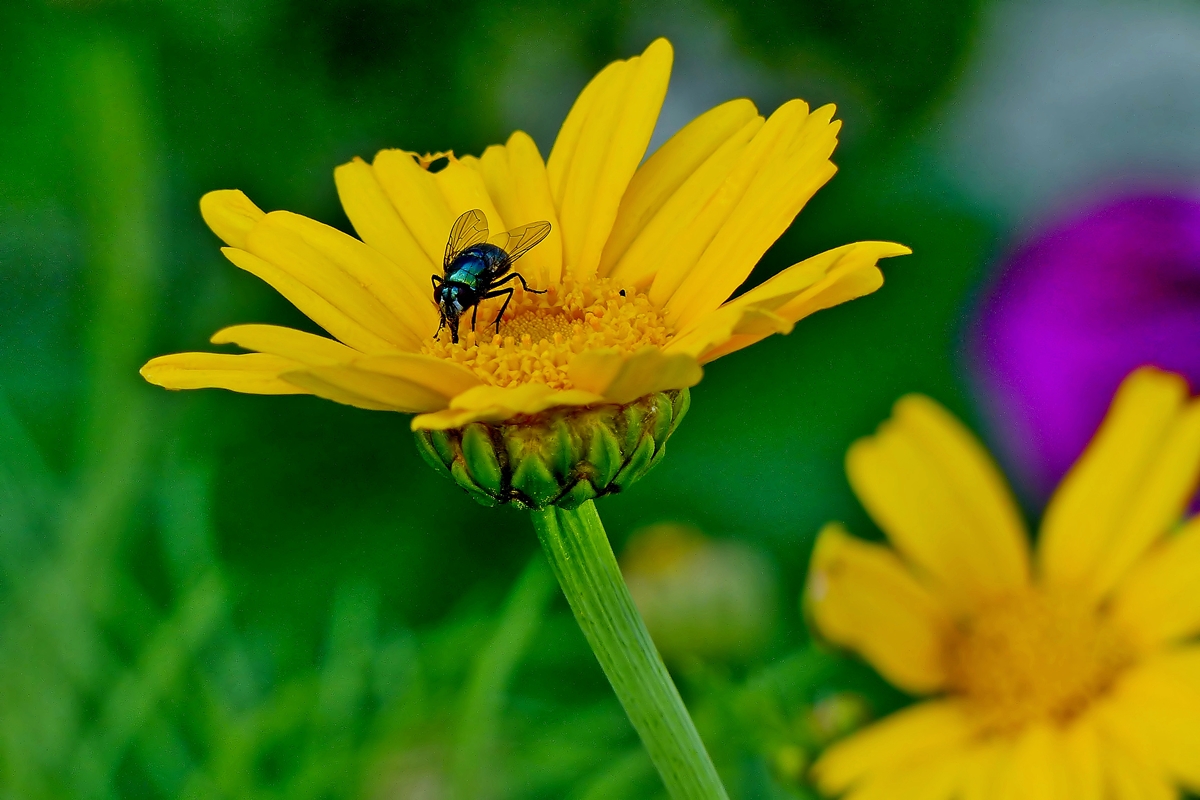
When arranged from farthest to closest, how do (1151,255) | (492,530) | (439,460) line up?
(492,530)
(1151,255)
(439,460)

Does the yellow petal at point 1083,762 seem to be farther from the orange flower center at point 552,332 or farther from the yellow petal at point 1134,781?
the orange flower center at point 552,332

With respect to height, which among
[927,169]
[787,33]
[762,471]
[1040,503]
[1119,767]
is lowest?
[1119,767]

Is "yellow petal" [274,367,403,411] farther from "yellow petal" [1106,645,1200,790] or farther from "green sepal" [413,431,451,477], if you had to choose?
"yellow petal" [1106,645,1200,790]

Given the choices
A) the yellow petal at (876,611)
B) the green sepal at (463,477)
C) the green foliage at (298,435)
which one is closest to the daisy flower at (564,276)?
the green sepal at (463,477)

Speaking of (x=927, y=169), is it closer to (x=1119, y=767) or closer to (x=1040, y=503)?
(x=1040, y=503)

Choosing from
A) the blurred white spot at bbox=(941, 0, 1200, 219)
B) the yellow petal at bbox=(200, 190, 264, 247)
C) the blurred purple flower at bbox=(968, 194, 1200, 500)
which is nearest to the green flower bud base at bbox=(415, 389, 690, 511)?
the yellow petal at bbox=(200, 190, 264, 247)

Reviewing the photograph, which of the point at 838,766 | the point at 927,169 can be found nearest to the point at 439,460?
the point at 838,766
